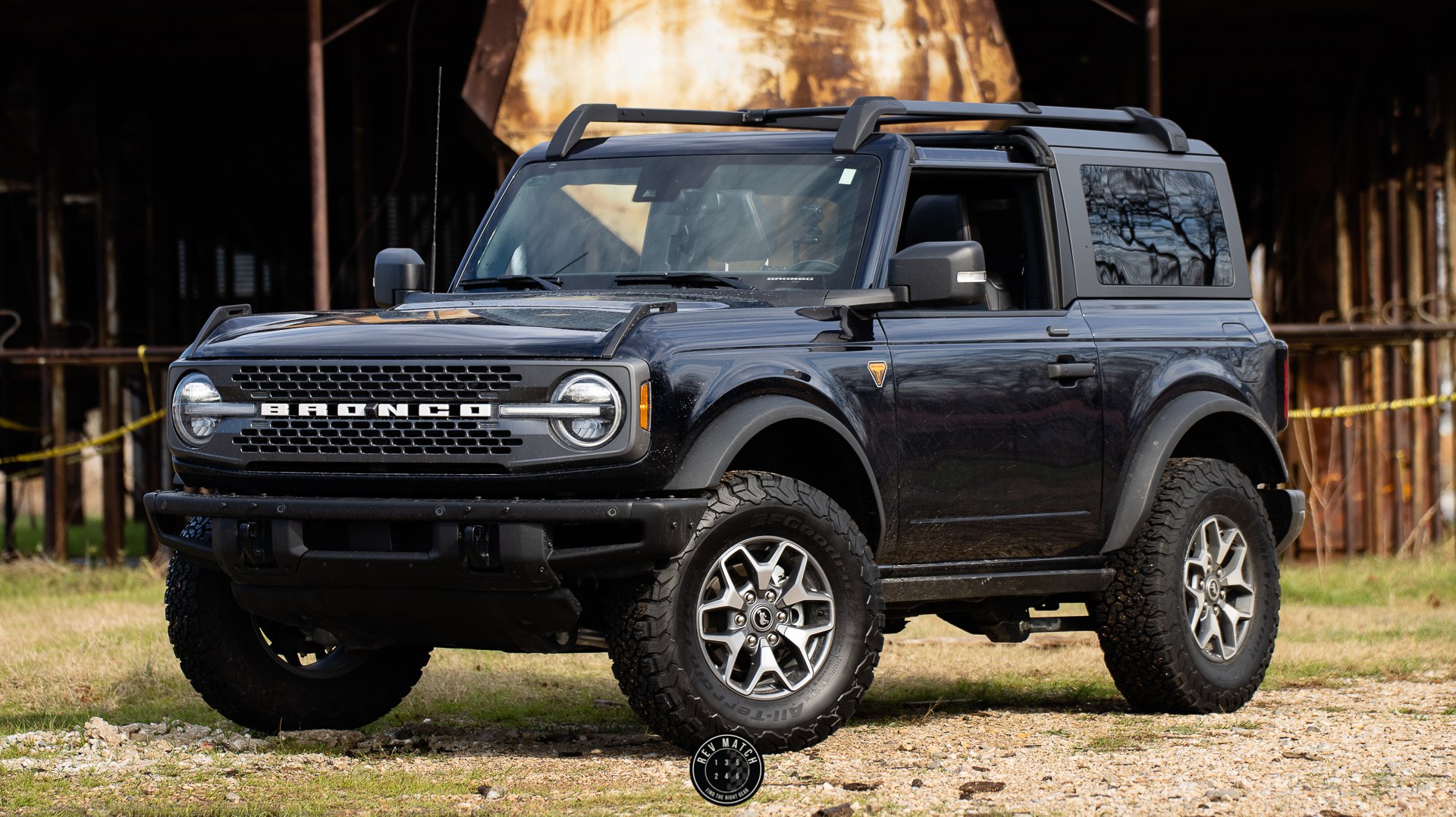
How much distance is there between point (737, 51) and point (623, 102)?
0.79m

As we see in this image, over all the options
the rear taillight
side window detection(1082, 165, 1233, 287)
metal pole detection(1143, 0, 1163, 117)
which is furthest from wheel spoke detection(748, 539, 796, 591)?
metal pole detection(1143, 0, 1163, 117)

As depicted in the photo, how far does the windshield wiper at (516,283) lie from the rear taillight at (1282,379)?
292 centimetres

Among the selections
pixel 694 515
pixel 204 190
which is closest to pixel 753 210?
pixel 694 515

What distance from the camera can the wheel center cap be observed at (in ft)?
18.9

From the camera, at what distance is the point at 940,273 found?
6078 millimetres

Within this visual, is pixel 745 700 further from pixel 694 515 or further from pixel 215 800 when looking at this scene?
pixel 215 800

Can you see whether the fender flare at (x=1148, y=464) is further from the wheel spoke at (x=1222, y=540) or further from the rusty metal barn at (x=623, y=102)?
the rusty metal barn at (x=623, y=102)

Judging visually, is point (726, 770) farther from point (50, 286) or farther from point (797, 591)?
point (50, 286)

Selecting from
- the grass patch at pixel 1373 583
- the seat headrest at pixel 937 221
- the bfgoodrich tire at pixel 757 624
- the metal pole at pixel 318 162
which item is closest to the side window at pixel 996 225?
the seat headrest at pixel 937 221

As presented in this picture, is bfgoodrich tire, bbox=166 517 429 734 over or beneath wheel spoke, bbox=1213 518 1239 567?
beneath

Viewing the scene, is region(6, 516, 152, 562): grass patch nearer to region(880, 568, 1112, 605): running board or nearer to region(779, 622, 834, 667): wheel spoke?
region(880, 568, 1112, 605): running board

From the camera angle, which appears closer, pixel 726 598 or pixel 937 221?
pixel 726 598

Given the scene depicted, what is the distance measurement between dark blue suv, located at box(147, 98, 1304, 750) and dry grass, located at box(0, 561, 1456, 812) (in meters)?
0.40

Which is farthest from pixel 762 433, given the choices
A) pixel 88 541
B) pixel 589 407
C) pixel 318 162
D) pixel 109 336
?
pixel 109 336
